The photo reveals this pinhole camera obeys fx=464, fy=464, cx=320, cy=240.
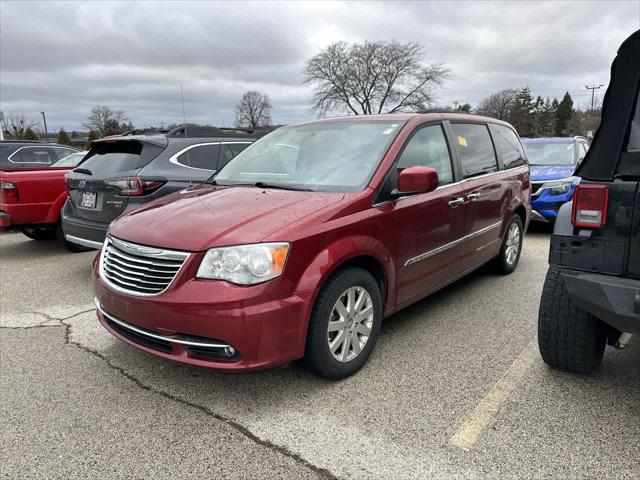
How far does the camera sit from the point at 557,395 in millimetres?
2734

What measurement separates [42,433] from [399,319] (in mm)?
2646

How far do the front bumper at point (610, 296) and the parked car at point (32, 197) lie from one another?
21.3ft

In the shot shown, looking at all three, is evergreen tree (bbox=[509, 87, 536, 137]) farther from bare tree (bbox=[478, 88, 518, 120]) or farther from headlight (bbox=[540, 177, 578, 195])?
headlight (bbox=[540, 177, 578, 195])

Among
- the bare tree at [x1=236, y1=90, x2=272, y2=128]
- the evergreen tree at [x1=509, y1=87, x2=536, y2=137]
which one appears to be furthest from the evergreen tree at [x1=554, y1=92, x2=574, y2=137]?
the bare tree at [x1=236, y1=90, x2=272, y2=128]

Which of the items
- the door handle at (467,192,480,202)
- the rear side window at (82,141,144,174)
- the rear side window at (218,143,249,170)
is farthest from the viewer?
the rear side window at (218,143,249,170)

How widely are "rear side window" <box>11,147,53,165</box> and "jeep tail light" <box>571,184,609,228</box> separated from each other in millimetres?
9580

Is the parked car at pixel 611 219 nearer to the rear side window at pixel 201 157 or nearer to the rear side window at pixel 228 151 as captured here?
the rear side window at pixel 201 157

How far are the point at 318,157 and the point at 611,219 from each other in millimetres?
1974

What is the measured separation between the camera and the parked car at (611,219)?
214 centimetres

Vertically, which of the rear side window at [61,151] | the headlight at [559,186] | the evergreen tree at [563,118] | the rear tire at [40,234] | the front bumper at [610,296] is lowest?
the rear tire at [40,234]

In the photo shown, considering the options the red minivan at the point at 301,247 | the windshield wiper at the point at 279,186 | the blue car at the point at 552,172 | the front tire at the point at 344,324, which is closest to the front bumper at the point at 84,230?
the red minivan at the point at 301,247

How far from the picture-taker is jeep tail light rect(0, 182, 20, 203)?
6117 mm

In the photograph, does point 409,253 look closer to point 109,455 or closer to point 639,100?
point 639,100

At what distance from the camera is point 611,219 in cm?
220
